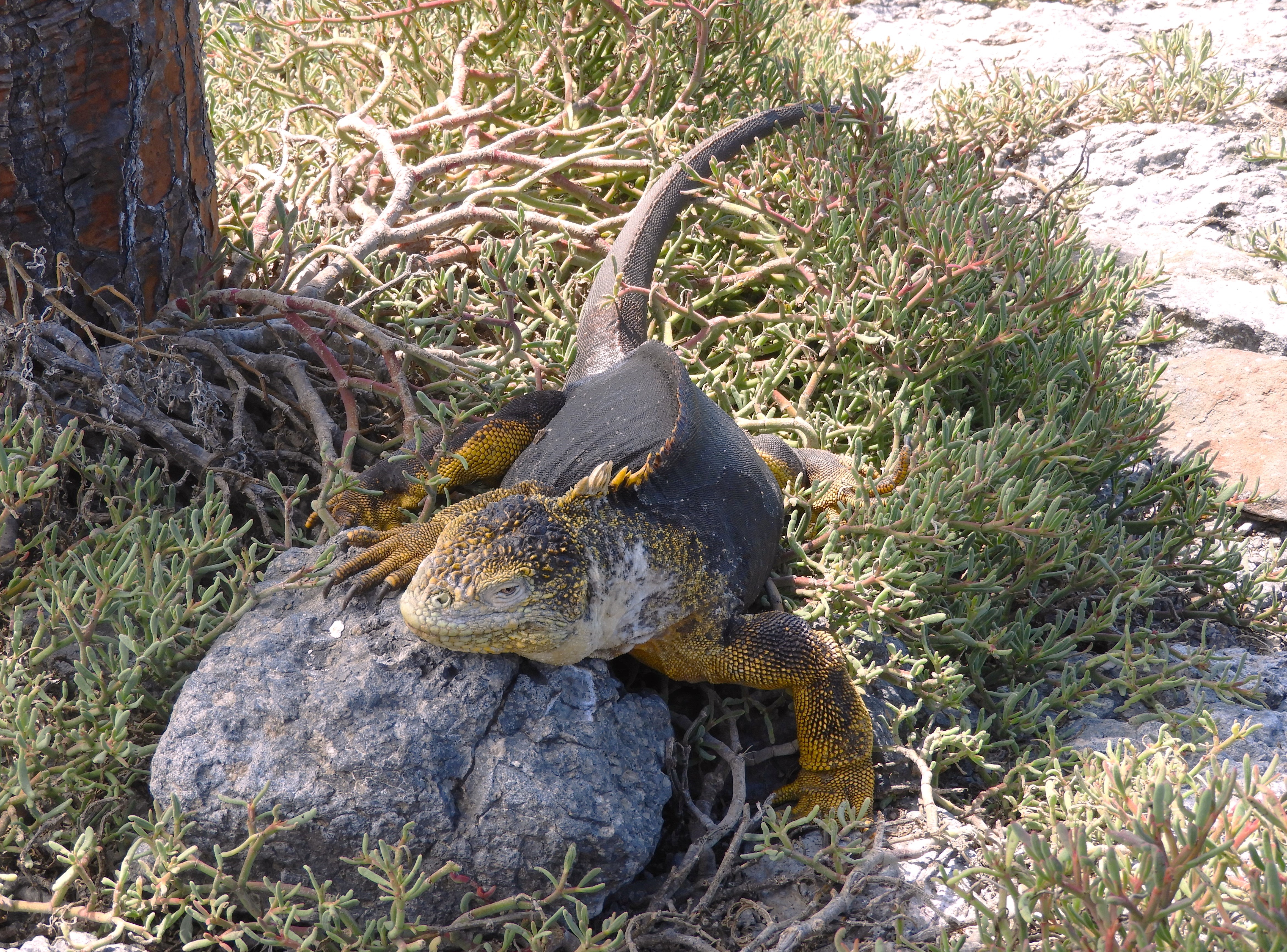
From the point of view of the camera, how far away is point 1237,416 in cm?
435

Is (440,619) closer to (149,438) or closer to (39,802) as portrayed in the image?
(39,802)

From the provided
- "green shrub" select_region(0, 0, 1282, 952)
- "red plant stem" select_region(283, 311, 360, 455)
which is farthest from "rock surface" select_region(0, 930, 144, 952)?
"red plant stem" select_region(283, 311, 360, 455)

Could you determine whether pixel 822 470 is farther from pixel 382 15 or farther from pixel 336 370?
pixel 382 15

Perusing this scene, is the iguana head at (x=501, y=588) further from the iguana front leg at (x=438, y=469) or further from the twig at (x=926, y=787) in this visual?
the twig at (x=926, y=787)

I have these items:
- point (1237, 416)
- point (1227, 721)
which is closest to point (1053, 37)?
point (1237, 416)

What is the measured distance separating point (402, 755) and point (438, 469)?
1.01 meters

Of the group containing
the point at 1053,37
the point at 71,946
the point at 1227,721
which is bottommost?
the point at 1227,721

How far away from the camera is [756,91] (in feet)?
17.1

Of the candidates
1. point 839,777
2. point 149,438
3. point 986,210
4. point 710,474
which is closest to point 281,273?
point 149,438

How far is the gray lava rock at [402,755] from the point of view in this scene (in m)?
2.17

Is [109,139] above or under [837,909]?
above

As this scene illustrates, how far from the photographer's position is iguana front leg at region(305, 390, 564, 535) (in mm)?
3020

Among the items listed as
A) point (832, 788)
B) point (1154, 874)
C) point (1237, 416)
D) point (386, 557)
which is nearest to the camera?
point (1154, 874)

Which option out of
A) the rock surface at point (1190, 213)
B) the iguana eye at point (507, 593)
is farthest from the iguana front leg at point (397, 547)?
the rock surface at point (1190, 213)
